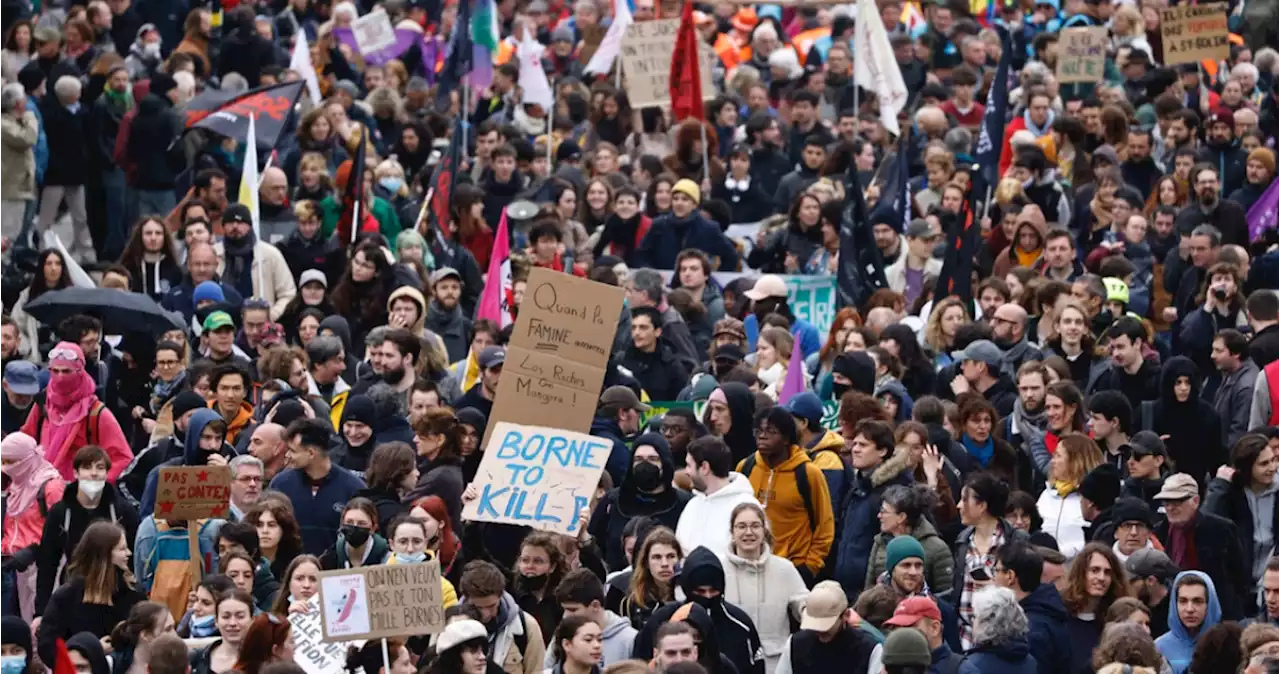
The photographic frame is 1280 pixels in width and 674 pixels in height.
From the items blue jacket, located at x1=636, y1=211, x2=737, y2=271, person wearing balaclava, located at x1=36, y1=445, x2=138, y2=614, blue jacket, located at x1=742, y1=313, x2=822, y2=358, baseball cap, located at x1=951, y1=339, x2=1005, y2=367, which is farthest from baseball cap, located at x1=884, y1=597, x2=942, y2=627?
blue jacket, located at x1=636, y1=211, x2=737, y2=271

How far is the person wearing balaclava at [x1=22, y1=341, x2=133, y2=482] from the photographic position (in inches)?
658

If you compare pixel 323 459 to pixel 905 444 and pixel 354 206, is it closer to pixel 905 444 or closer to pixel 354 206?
pixel 905 444

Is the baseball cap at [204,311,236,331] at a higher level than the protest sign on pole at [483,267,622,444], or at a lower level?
lower

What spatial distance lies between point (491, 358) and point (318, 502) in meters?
2.19

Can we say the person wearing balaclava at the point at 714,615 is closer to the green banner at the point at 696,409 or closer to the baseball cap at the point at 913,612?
the baseball cap at the point at 913,612

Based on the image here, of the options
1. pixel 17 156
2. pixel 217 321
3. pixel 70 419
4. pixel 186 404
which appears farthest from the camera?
pixel 17 156

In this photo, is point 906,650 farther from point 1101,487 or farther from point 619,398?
point 619,398

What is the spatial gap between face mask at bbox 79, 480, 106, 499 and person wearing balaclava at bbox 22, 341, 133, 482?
103 centimetres

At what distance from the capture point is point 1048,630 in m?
13.4

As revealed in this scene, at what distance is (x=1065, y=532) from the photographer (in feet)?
50.5

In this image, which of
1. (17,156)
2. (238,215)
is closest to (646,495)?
(238,215)

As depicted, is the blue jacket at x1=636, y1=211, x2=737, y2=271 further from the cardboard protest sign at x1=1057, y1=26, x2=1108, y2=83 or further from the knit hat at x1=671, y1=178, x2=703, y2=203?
the cardboard protest sign at x1=1057, y1=26, x2=1108, y2=83

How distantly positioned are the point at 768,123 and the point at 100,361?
836cm

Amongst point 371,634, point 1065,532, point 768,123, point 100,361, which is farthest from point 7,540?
point 768,123
